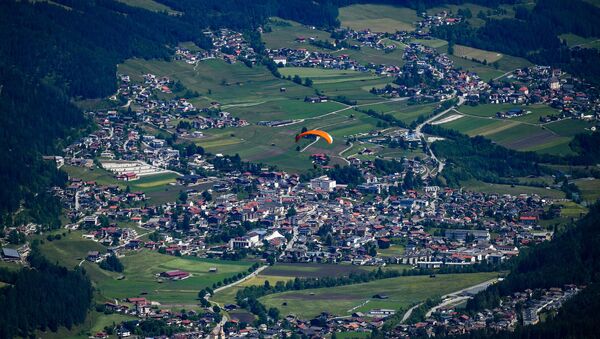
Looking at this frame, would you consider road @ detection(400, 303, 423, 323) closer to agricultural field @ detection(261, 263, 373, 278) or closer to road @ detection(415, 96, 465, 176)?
agricultural field @ detection(261, 263, 373, 278)

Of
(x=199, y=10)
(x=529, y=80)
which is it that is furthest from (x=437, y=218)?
(x=199, y=10)

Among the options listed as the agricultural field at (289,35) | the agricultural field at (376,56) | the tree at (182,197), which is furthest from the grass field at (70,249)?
the agricultural field at (289,35)

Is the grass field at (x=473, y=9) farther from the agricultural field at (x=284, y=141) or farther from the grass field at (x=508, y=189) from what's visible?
the grass field at (x=508, y=189)

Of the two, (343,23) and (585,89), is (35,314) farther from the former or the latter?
(343,23)

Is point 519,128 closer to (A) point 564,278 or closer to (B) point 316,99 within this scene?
(B) point 316,99

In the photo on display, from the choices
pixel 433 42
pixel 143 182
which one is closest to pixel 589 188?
pixel 143 182

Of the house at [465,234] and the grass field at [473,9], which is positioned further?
the grass field at [473,9]

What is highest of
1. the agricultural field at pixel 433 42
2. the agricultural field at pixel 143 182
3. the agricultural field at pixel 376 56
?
the agricultural field at pixel 433 42
